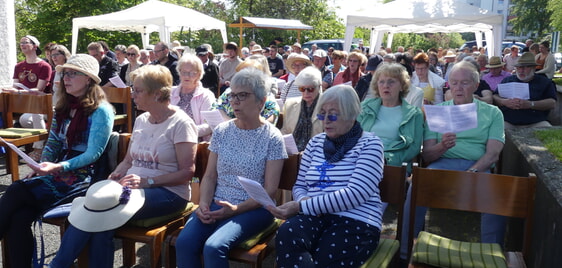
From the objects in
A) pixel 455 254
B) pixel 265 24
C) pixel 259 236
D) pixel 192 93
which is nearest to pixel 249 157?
pixel 259 236

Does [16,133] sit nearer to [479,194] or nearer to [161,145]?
[161,145]

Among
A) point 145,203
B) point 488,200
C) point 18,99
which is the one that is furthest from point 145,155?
point 18,99

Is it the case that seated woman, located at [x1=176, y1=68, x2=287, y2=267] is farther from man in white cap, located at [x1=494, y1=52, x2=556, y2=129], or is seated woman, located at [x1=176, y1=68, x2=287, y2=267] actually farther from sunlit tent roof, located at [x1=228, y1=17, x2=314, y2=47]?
sunlit tent roof, located at [x1=228, y1=17, x2=314, y2=47]

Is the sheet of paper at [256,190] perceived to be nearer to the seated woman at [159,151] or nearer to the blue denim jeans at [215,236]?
the blue denim jeans at [215,236]

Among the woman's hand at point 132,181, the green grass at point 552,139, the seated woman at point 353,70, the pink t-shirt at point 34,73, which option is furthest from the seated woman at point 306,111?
the pink t-shirt at point 34,73

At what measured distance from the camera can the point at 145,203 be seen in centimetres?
305

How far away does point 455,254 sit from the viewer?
2611 mm

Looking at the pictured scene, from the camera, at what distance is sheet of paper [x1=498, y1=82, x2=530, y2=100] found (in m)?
5.53

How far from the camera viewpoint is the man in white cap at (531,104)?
5656mm

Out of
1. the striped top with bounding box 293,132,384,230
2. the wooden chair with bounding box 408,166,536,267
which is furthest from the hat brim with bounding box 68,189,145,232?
the wooden chair with bounding box 408,166,536,267

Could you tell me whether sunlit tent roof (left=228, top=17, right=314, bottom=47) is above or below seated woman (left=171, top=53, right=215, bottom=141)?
above

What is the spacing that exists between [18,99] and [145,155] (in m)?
3.03

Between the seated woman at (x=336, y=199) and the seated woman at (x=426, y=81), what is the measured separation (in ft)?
13.9

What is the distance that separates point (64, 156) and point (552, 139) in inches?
149
